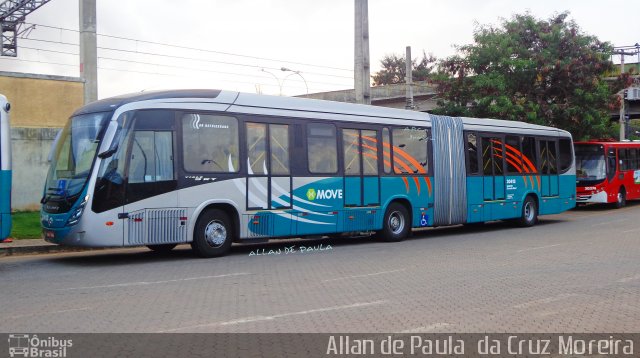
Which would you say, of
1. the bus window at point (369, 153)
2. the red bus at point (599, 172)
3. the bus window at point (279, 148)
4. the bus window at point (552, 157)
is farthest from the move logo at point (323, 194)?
the red bus at point (599, 172)

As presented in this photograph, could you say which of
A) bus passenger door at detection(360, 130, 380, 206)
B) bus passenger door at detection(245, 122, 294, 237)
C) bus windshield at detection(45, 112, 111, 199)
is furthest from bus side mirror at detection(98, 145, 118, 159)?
bus passenger door at detection(360, 130, 380, 206)

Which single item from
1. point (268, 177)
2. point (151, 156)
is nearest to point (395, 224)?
point (268, 177)

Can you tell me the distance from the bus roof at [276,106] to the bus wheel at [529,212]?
151 inches

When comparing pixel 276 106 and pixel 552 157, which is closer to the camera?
pixel 276 106

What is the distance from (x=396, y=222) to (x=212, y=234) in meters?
5.93

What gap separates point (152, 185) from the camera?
13.8 m

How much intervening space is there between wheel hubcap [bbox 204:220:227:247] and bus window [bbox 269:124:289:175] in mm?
1819

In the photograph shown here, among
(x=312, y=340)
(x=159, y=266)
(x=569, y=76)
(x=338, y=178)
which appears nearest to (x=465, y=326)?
(x=312, y=340)

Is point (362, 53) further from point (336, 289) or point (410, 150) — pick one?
point (336, 289)

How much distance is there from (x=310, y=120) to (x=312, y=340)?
33.0ft

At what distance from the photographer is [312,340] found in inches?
281

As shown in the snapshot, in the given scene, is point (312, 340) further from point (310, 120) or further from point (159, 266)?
point (310, 120)

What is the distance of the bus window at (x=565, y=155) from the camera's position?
25047 millimetres

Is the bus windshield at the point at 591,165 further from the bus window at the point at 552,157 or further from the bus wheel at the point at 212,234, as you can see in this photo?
the bus wheel at the point at 212,234
